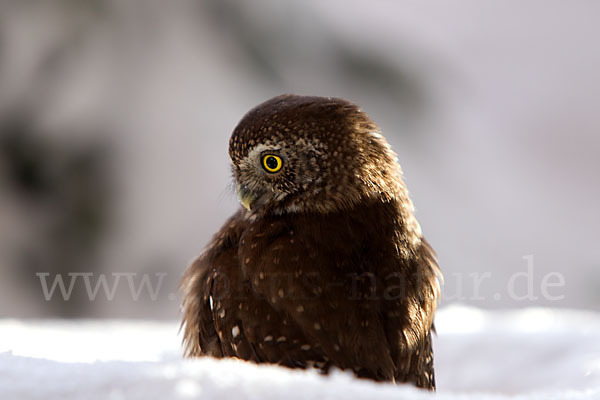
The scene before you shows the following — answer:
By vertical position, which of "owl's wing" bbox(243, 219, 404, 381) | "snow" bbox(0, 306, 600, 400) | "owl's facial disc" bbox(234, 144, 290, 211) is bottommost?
Answer: "snow" bbox(0, 306, 600, 400)

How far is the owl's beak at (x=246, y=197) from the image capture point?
1.00 meters

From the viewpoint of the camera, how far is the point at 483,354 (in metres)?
1.31

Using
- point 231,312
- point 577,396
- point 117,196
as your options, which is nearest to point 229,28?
point 117,196

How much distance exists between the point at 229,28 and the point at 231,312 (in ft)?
5.19

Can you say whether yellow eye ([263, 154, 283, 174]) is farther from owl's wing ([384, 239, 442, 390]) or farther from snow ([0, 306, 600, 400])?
snow ([0, 306, 600, 400])

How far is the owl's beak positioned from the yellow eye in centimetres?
5

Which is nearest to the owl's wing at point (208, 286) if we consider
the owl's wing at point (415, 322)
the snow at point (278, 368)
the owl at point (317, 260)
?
the owl at point (317, 260)

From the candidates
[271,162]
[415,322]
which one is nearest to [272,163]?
[271,162]

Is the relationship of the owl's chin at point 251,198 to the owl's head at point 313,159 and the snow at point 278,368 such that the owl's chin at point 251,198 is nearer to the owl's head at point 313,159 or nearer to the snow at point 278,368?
the owl's head at point 313,159

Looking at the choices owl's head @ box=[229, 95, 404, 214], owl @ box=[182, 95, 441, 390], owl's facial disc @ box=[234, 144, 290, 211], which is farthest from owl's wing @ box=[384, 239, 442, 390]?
owl's facial disc @ box=[234, 144, 290, 211]

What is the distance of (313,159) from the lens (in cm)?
94

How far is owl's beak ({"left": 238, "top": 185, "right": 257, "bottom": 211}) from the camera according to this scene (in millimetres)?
998

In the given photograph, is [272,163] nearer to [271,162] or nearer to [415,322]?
[271,162]

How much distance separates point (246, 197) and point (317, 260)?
191mm
